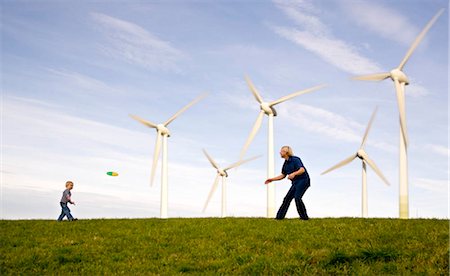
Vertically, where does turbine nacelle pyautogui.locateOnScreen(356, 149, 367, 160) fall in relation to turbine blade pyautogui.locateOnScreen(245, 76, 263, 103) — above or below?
below

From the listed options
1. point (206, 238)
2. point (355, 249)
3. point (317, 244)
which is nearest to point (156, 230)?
point (206, 238)

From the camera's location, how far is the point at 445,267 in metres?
12.6

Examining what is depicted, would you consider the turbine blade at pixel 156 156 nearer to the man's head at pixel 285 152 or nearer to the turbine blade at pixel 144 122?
the turbine blade at pixel 144 122

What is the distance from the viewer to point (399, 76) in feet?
132

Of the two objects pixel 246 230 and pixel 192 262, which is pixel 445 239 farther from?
pixel 192 262

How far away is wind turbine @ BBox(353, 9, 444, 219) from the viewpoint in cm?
3544

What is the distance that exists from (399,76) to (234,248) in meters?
29.6

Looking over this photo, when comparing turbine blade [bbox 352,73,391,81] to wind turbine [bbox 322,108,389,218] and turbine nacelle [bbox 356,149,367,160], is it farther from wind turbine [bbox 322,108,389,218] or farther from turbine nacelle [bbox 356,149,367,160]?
turbine nacelle [bbox 356,149,367,160]

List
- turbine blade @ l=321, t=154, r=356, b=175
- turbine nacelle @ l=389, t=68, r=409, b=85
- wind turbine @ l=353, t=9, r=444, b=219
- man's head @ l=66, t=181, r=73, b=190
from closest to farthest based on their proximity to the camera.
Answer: man's head @ l=66, t=181, r=73, b=190 → wind turbine @ l=353, t=9, r=444, b=219 → turbine nacelle @ l=389, t=68, r=409, b=85 → turbine blade @ l=321, t=154, r=356, b=175

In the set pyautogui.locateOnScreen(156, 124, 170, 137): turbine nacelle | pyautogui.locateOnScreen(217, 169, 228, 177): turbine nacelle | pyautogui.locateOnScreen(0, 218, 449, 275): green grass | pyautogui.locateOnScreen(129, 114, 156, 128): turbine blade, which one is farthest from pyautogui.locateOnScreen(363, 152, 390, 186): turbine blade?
pyautogui.locateOnScreen(0, 218, 449, 275): green grass

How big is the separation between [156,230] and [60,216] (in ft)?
23.6

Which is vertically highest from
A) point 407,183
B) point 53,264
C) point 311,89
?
point 311,89

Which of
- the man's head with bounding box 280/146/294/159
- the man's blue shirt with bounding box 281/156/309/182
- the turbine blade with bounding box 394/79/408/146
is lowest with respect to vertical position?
the man's blue shirt with bounding box 281/156/309/182

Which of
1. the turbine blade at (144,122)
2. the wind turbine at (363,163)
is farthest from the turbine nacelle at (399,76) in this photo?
the turbine blade at (144,122)
